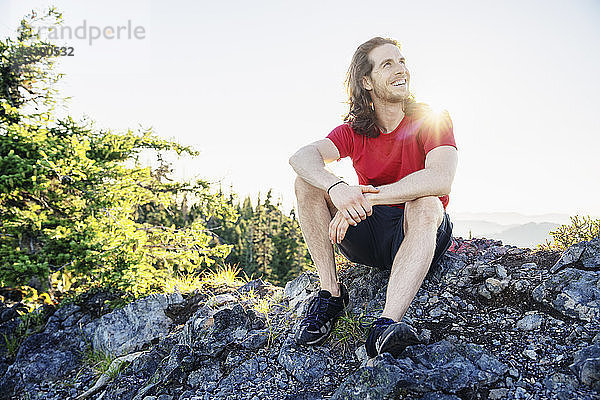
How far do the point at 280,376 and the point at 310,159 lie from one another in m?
1.66

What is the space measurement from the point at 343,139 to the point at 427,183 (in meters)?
0.95

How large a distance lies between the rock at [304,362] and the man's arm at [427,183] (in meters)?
1.23

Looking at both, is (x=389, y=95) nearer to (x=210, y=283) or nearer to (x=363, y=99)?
(x=363, y=99)

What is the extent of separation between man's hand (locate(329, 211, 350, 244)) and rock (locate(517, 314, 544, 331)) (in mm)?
1383

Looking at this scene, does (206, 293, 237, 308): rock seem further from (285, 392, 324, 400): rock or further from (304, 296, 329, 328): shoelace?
(285, 392, 324, 400): rock

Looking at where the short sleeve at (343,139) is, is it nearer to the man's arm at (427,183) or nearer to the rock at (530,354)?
the man's arm at (427,183)

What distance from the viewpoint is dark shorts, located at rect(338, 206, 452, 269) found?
9.02 feet

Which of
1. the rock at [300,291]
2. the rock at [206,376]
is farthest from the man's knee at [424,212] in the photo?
the rock at [206,376]

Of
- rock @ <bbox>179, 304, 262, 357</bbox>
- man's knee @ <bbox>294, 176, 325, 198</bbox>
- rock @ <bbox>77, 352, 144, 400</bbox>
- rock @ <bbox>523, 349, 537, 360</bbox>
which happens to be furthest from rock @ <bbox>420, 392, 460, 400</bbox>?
rock @ <bbox>77, 352, 144, 400</bbox>

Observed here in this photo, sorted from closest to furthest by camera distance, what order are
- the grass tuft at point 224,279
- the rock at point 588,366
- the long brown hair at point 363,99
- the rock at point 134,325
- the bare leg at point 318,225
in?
the rock at point 588,366
the bare leg at point 318,225
the long brown hair at point 363,99
the rock at point 134,325
the grass tuft at point 224,279

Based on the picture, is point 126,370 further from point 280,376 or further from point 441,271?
point 441,271

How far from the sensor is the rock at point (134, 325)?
446 centimetres

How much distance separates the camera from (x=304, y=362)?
2738 mm

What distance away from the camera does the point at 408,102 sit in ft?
10.5
